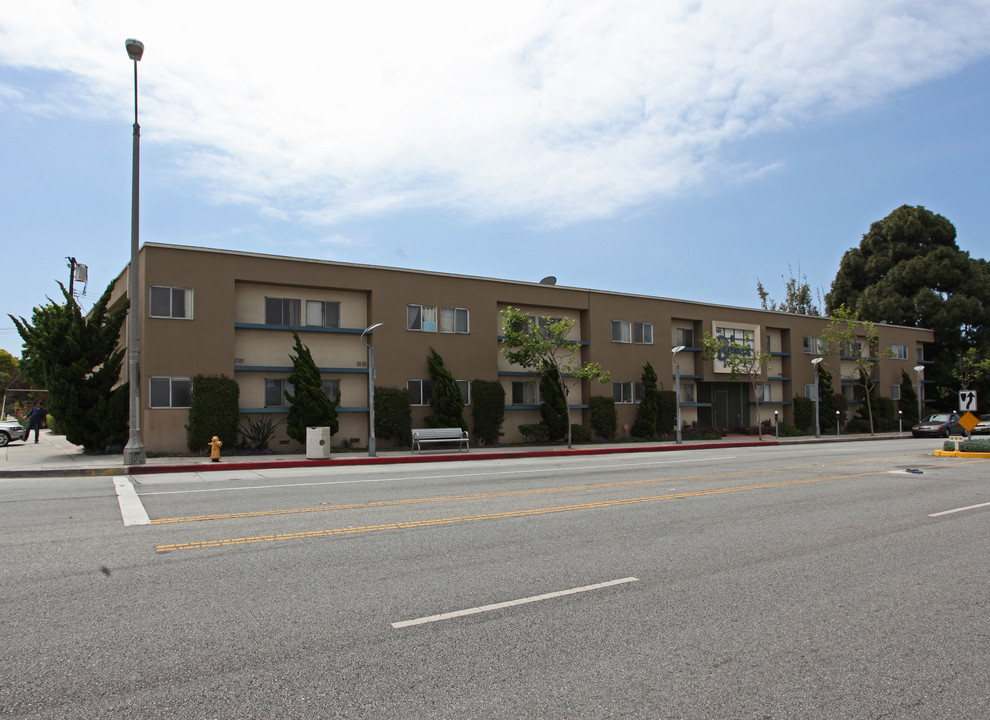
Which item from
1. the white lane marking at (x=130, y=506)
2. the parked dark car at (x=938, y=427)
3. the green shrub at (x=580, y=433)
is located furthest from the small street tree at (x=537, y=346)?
the parked dark car at (x=938, y=427)

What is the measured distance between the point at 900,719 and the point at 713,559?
340cm

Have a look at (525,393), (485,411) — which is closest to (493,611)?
(485,411)

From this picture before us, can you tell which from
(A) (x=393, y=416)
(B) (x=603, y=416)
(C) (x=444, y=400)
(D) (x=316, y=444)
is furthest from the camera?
(B) (x=603, y=416)

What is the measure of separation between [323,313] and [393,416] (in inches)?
192

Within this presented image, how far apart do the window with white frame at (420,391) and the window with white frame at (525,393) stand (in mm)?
4584

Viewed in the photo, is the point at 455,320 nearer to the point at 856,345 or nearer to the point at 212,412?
the point at 212,412

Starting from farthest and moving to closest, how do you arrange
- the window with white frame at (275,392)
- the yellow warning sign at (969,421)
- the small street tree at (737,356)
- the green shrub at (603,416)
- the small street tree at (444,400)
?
1. the small street tree at (737,356)
2. the green shrub at (603,416)
3. the small street tree at (444,400)
4. the window with white frame at (275,392)
5. the yellow warning sign at (969,421)

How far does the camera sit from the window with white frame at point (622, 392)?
33.4 m

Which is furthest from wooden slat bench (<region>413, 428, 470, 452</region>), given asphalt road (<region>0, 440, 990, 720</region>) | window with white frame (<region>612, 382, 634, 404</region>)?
asphalt road (<region>0, 440, 990, 720</region>)

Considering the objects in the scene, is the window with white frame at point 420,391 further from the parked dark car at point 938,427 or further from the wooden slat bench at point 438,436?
the parked dark car at point 938,427

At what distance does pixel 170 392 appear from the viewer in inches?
896

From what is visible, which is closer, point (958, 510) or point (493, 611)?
point (493, 611)

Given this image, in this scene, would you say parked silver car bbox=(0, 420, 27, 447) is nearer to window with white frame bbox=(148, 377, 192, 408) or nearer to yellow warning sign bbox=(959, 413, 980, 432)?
window with white frame bbox=(148, 377, 192, 408)

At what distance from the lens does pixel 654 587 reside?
5934 mm
